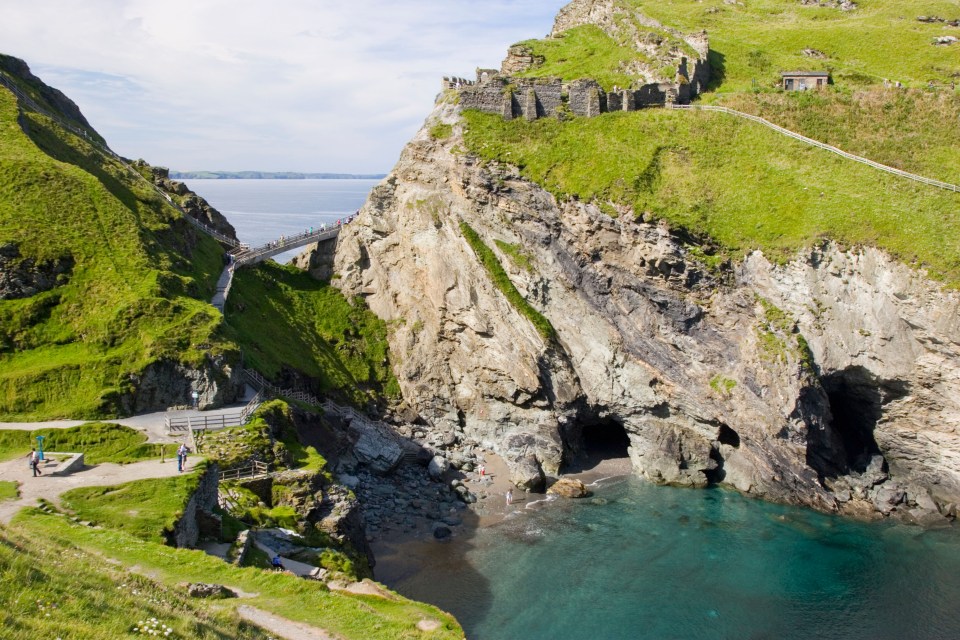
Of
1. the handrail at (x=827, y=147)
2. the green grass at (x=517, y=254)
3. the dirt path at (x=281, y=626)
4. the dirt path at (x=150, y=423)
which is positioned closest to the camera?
the dirt path at (x=281, y=626)

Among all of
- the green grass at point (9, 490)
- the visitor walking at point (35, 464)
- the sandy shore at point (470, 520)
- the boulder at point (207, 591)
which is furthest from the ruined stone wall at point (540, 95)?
the boulder at point (207, 591)

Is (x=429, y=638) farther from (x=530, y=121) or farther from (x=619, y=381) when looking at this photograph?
(x=530, y=121)

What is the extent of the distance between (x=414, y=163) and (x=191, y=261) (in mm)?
21915

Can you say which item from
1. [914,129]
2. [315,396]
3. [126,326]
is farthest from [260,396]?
[914,129]

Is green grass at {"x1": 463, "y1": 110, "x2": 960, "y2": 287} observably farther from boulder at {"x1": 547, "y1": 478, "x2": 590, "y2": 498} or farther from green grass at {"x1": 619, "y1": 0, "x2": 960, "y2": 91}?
boulder at {"x1": 547, "y1": 478, "x2": 590, "y2": 498}

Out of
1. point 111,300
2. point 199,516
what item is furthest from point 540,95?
point 199,516

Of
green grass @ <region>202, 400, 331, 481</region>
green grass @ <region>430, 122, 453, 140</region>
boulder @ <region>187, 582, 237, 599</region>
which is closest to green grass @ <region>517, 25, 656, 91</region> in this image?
green grass @ <region>430, 122, 453, 140</region>

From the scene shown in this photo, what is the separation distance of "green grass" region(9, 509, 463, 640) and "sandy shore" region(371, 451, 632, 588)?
1483cm

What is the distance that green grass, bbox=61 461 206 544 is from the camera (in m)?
26.9

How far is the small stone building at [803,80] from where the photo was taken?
220 ft

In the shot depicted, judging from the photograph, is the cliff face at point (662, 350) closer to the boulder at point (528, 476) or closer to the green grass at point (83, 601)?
the boulder at point (528, 476)

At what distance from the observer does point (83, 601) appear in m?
15.8

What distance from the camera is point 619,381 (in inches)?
2234

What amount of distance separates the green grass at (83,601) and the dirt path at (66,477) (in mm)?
7612
